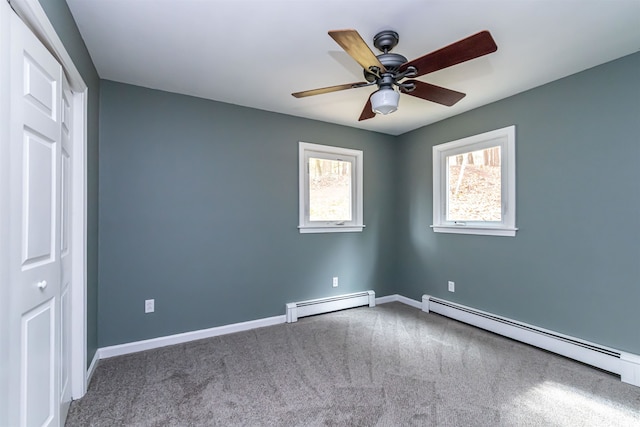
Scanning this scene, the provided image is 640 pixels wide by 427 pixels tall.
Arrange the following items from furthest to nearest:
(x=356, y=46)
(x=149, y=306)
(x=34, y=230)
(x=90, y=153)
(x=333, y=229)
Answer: (x=333, y=229) → (x=149, y=306) → (x=90, y=153) → (x=356, y=46) → (x=34, y=230)

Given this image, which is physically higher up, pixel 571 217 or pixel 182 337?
pixel 571 217

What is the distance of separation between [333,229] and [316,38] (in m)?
2.27

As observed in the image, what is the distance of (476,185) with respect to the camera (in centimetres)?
340

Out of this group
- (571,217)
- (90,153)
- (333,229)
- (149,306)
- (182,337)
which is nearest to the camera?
(90,153)

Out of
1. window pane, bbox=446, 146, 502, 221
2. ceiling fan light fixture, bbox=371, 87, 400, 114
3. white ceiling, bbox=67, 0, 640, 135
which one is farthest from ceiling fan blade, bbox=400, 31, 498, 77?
window pane, bbox=446, 146, 502, 221

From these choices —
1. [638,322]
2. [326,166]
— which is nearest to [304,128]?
[326,166]

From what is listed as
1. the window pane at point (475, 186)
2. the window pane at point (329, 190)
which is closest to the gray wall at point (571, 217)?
the window pane at point (475, 186)

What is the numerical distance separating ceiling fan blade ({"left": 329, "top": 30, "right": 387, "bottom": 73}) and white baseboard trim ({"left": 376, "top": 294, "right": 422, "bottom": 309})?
3130mm

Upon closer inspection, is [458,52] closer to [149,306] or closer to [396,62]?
[396,62]

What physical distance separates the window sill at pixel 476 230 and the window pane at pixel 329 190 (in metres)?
1.16

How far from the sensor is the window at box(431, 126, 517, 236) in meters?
3.04

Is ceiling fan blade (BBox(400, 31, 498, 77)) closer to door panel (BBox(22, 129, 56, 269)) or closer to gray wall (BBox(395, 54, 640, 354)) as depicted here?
gray wall (BBox(395, 54, 640, 354))

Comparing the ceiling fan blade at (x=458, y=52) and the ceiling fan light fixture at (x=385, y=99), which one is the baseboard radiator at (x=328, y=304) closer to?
the ceiling fan light fixture at (x=385, y=99)

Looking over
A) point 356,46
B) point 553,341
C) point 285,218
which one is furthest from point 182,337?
point 553,341
